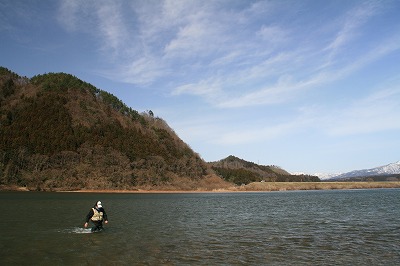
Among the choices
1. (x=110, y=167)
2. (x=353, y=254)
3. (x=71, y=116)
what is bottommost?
(x=353, y=254)

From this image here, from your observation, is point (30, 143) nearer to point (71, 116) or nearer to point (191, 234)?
point (71, 116)

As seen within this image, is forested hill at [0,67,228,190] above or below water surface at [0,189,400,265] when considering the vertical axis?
above

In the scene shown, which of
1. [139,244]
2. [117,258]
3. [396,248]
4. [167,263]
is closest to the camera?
[167,263]

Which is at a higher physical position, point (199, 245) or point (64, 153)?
point (64, 153)

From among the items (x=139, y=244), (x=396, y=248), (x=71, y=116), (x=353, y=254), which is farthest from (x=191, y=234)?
(x=71, y=116)

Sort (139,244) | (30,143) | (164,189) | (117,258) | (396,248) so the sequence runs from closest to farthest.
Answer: (117,258) < (396,248) < (139,244) < (30,143) < (164,189)

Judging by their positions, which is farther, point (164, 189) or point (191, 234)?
point (164, 189)

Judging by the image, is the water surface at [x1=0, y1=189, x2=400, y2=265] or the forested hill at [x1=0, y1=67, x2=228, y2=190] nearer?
the water surface at [x1=0, y1=189, x2=400, y2=265]

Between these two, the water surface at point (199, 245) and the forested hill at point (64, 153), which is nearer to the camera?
the water surface at point (199, 245)

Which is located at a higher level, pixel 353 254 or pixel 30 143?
pixel 30 143

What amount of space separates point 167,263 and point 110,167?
514ft

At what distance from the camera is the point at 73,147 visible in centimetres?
16925

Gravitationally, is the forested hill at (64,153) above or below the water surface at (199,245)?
above

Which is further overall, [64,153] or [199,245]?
[64,153]
